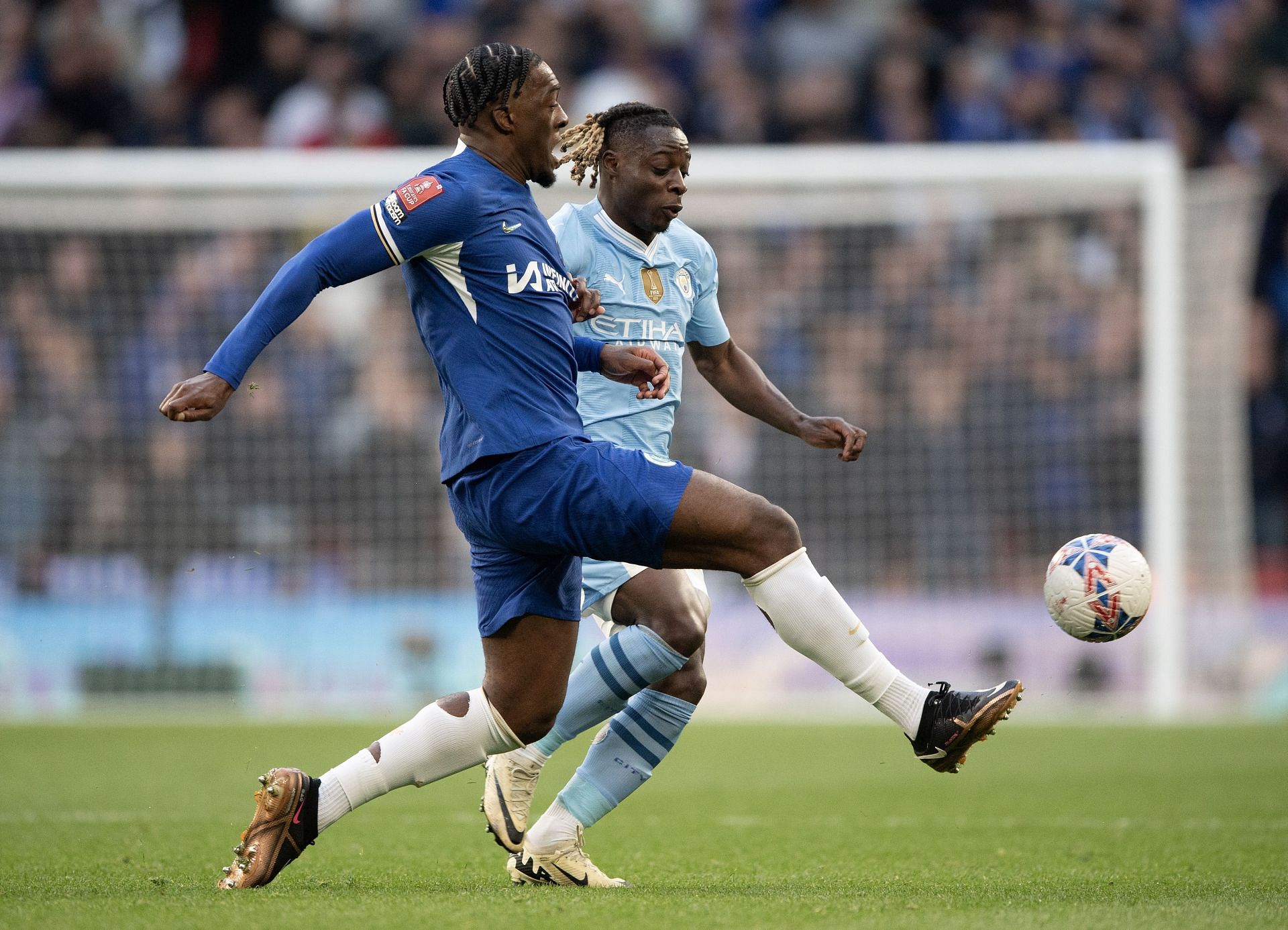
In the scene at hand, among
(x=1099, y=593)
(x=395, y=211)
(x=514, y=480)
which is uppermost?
(x=395, y=211)

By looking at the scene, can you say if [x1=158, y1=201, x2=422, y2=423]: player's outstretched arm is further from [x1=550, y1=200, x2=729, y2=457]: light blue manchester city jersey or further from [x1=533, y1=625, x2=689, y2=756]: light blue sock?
[x1=533, y1=625, x2=689, y2=756]: light blue sock

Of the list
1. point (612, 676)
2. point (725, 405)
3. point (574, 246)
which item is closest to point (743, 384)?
point (574, 246)

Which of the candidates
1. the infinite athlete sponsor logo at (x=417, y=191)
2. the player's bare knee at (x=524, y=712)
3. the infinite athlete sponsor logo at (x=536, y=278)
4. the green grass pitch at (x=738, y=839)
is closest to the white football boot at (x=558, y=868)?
the green grass pitch at (x=738, y=839)

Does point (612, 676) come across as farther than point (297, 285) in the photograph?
Yes

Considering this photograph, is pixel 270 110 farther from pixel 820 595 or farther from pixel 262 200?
pixel 820 595

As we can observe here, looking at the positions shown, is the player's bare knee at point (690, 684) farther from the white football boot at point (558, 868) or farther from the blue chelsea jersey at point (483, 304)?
the blue chelsea jersey at point (483, 304)

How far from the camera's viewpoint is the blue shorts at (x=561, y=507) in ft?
13.4

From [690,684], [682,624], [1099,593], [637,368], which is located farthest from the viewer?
[690,684]

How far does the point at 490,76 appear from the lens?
4395mm

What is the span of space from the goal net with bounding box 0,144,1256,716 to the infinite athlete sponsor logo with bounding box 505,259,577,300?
7581 mm

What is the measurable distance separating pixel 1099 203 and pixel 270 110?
788cm

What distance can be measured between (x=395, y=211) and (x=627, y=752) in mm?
1856

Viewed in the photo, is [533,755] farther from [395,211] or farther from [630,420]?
[395,211]

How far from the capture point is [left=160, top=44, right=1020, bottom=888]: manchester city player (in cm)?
411
